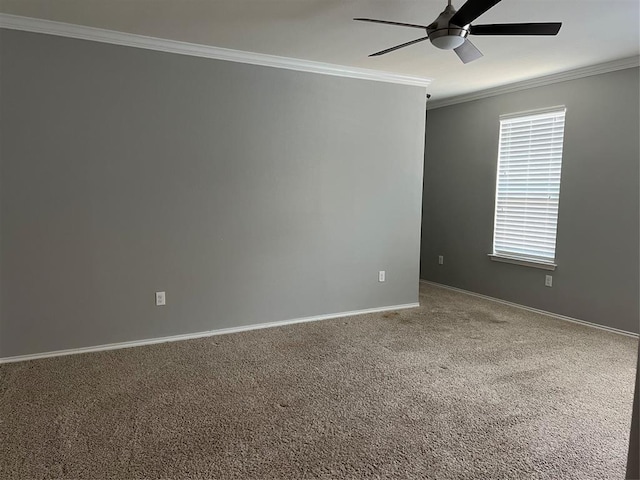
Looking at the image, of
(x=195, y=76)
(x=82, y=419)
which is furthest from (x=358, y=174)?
A: (x=82, y=419)

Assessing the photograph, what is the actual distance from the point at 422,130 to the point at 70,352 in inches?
154

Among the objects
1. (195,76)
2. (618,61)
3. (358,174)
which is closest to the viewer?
(195,76)

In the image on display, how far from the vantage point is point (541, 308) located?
185 inches

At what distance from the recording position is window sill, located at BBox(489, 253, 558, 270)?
459cm

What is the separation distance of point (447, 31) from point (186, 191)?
2.34m

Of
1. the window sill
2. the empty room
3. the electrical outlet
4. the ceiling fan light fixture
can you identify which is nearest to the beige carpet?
the empty room

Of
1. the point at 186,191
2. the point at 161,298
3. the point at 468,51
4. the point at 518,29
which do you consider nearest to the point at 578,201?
the point at 468,51

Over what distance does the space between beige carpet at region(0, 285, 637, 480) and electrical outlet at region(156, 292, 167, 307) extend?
0.35 m

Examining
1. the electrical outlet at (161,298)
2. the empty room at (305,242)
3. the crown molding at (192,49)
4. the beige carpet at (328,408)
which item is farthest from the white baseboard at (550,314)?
the electrical outlet at (161,298)

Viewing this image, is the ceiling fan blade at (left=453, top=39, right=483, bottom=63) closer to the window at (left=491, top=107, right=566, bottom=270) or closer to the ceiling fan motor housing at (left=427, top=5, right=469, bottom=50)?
the ceiling fan motor housing at (left=427, top=5, right=469, bottom=50)

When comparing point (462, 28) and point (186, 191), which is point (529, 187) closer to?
point (462, 28)

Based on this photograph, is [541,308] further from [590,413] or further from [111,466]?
[111,466]

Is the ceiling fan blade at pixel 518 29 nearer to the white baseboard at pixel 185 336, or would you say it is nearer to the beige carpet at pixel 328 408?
the beige carpet at pixel 328 408

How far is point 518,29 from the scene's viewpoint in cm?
242
